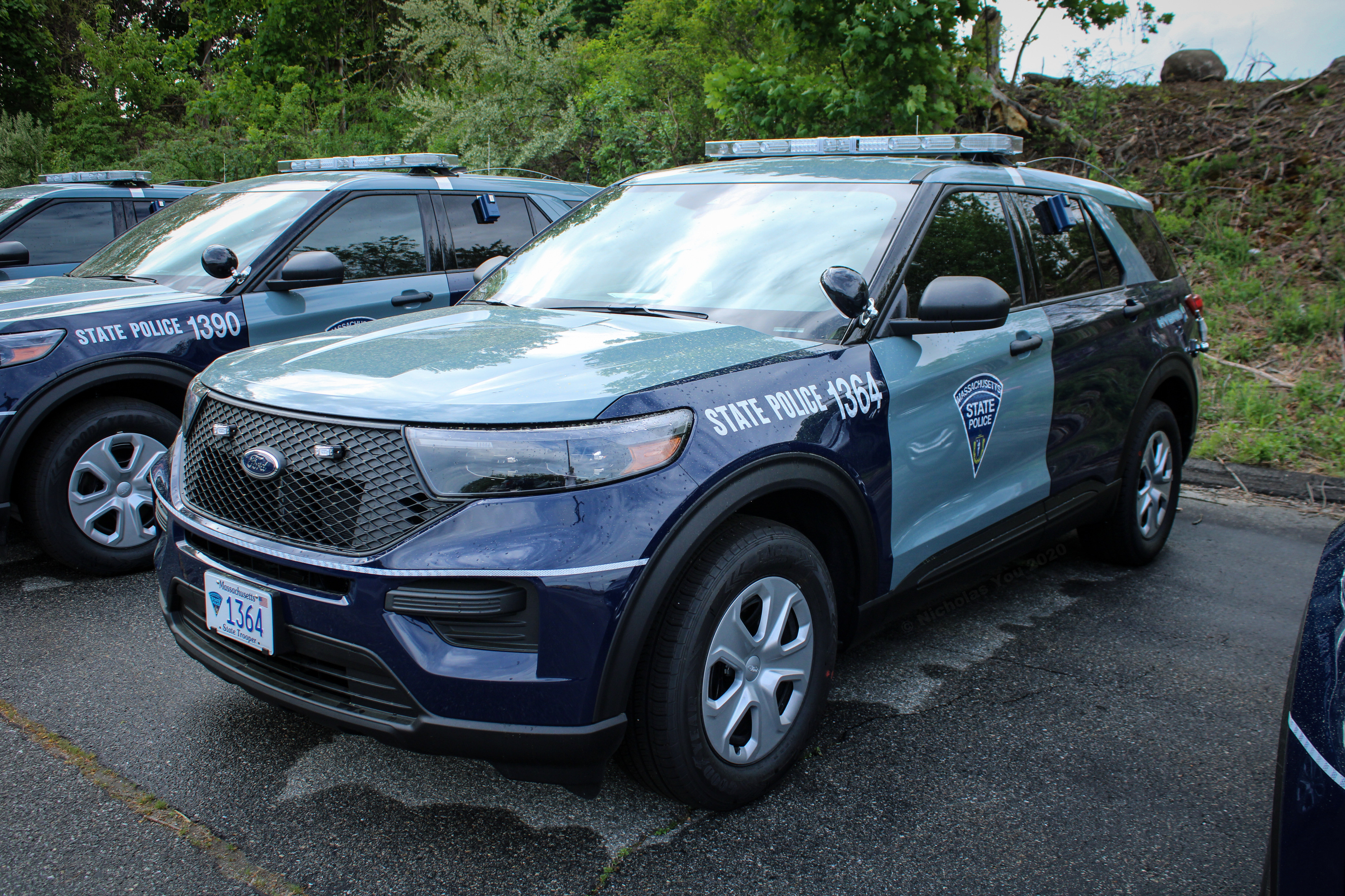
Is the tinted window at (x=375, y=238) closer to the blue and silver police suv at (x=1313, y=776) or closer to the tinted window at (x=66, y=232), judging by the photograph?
the tinted window at (x=66, y=232)

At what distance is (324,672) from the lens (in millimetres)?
2275

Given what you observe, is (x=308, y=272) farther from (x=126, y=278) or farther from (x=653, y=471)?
(x=653, y=471)

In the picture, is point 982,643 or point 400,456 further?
→ point 982,643

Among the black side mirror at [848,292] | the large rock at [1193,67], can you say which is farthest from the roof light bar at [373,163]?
the large rock at [1193,67]

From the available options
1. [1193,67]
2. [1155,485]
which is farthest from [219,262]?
[1193,67]

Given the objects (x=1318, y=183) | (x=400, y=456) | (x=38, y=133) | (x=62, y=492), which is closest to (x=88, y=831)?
(x=400, y=456)

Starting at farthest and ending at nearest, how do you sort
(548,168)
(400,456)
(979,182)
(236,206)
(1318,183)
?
1. (548,168)
2. (1318,183)
3. (236,206)
4. (979,182)
5. (400,456)

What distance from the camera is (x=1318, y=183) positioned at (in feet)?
30.8

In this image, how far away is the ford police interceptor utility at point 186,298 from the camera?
406 cm

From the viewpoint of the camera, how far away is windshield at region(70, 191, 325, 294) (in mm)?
4973

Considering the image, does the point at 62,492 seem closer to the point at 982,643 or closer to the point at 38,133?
the point at 982,643

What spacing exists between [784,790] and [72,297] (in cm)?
383

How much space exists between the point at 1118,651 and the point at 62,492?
4.26 meters

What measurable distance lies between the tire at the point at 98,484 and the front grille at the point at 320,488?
1.94 metres
